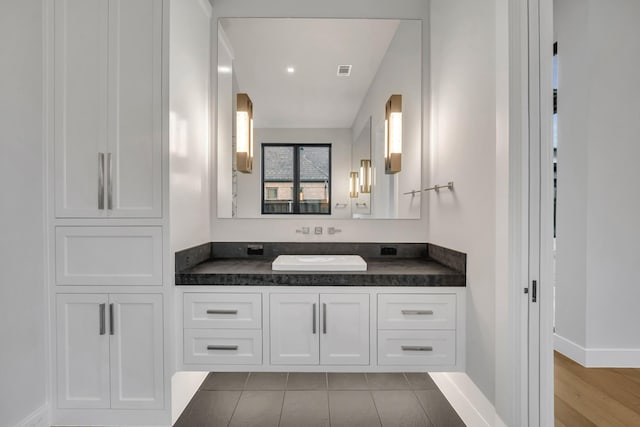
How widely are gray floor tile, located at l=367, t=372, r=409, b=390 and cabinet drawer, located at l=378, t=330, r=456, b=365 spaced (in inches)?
17.3

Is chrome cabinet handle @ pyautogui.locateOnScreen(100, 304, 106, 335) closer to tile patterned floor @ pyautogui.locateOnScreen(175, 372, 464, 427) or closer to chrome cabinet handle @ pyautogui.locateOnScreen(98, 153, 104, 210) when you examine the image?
chrome cabinet handle @ pyautogui.locateOnScreen(98, 153, 104, 210)

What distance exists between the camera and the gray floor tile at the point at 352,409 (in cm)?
194

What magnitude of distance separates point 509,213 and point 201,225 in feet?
6.51

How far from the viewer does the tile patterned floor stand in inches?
77.2

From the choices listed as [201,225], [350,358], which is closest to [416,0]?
[201,225]

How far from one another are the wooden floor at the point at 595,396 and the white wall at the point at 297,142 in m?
1.88

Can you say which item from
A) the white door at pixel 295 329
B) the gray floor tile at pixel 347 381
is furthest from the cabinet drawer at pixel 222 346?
the gray floor tile at pixel 347 381

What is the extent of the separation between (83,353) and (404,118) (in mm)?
2652

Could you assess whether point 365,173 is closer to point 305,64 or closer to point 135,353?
point 305,64

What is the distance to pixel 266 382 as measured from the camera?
2.41m

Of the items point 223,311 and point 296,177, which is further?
point 296,177

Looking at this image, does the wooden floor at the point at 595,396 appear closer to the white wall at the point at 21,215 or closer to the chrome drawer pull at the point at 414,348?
the chrome drawer pull at the point at 414,348

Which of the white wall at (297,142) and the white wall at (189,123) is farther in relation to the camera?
the white wall at (297,142)

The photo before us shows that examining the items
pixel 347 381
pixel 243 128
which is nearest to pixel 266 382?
pixel 347 381
